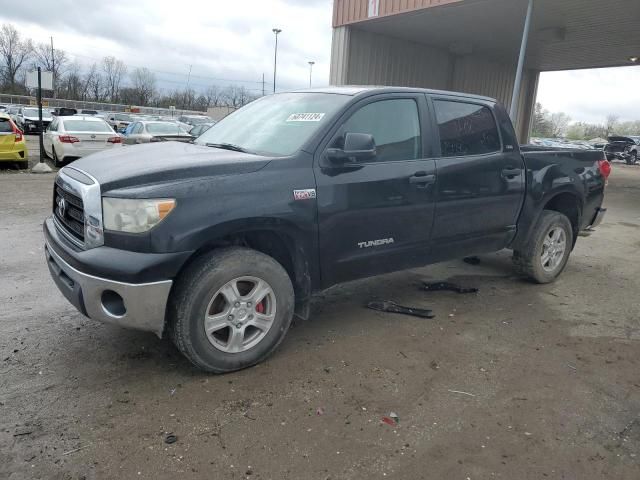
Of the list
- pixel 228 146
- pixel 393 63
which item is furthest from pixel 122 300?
pixel 393 63

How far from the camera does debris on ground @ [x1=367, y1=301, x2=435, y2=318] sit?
461 cm

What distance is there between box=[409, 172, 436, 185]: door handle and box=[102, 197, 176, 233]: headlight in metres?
1.92

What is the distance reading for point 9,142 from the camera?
43.0 ft

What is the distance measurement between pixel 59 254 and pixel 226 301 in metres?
1.12

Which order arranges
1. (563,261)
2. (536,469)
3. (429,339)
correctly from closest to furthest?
(536,469) < (429,339) < (563,261)

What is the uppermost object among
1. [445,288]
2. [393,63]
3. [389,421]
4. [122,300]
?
[393,63]

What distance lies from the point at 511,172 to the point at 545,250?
4.00ft

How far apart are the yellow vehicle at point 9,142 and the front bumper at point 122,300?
39.7ft

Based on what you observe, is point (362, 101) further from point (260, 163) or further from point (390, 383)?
point (390, 383)

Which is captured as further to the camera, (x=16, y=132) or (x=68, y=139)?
(x=68, y=139)

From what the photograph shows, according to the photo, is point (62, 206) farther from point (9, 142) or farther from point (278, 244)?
point (9, 142)

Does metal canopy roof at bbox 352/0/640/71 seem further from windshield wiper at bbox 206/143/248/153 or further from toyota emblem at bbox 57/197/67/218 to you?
toyota emblem at bbox 57/197/67/218

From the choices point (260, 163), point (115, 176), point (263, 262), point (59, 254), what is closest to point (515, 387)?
point (263, 262)

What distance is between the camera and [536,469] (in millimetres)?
2594
